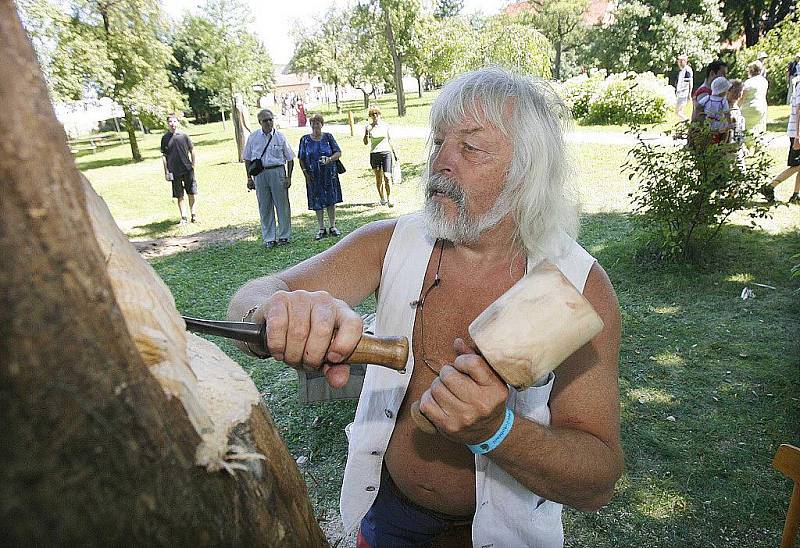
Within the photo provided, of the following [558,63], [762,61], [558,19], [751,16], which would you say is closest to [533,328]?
[762,61]

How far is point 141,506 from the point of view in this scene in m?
0.62

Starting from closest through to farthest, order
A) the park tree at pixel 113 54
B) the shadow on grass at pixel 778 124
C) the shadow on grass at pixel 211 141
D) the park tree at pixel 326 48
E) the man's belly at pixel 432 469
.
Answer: the man's belly at pixel 432 469, the shadow on grass at pixel 778 124, the park tree at pixel 113 54, the shadow on grass at pixel 211 141, the park tree at pixel 326 48

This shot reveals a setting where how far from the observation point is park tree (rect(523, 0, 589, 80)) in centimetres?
3784

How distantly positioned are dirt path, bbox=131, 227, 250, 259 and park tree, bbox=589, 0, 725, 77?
23263 millimetres

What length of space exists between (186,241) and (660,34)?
81.4ft

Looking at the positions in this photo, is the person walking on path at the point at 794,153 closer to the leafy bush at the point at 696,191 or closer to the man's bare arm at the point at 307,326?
the leafy bush at the point at 696,191

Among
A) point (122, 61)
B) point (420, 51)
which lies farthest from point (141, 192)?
point (420, 51)

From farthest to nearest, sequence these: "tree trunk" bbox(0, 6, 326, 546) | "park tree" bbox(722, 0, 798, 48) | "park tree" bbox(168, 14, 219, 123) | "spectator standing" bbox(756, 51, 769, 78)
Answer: "park tree" bbox(722, 0, 798, 48) → "park tree" bbox(168, 14, 219, 123) → "spectator standing" bbox(756, 51, 769, 78) → "tree trunk" bbox(0, 6, 326, 546)

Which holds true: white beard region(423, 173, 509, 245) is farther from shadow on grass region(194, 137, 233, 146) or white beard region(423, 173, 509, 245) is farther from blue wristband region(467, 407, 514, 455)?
shadow on grass region(194, 137, 233, 146)

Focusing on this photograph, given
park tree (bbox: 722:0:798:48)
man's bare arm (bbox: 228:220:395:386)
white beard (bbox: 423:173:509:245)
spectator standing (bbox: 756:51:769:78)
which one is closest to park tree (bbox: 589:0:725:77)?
park tree (bbox: 722:0:798:48)

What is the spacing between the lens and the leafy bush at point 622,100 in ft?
55.4

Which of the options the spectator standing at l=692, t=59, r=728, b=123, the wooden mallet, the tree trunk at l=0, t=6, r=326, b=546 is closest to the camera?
the tree trunk at l=0, t=6, r=326, b=546

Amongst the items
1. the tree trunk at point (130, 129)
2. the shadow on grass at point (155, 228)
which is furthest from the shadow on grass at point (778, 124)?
the tree trunk at point (130, 129)

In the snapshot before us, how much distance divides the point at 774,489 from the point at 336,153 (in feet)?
23.7
